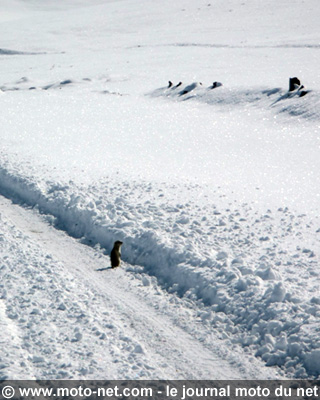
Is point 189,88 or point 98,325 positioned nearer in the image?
point 98,325

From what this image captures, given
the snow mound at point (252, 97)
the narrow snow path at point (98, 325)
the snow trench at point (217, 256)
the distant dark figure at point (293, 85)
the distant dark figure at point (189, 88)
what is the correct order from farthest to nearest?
the distant dark figure at point (189, 88) < the distant dark figure at point (293, 85) < the snow mound at point (252, 97) < the snow trench at point (217, 256) < the narrow snow path at point (98, 325)

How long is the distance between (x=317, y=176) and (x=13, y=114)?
1412 cm

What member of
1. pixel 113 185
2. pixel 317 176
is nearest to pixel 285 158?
pixel 317 176

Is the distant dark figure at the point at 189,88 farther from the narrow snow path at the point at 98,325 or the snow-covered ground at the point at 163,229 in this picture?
the narrow snow path at the point at 98,325

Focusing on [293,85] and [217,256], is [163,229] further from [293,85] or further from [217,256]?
[293,85]

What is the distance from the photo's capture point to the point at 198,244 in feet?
33.9

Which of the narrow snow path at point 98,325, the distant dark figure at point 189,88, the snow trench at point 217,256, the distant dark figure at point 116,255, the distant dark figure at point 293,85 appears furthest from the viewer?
the distant dark figure at point 189,88

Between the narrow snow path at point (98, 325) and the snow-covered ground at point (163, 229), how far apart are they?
0.03 metres

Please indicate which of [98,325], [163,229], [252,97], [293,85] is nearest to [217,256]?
[163,229]

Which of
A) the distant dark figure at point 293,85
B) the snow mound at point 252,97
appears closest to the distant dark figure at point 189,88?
the snow mound at point 252,97

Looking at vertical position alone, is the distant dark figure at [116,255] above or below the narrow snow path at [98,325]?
above

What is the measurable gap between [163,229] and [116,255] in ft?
5.06

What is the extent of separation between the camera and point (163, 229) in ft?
36.4

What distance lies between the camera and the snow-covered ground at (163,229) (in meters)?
7.27
